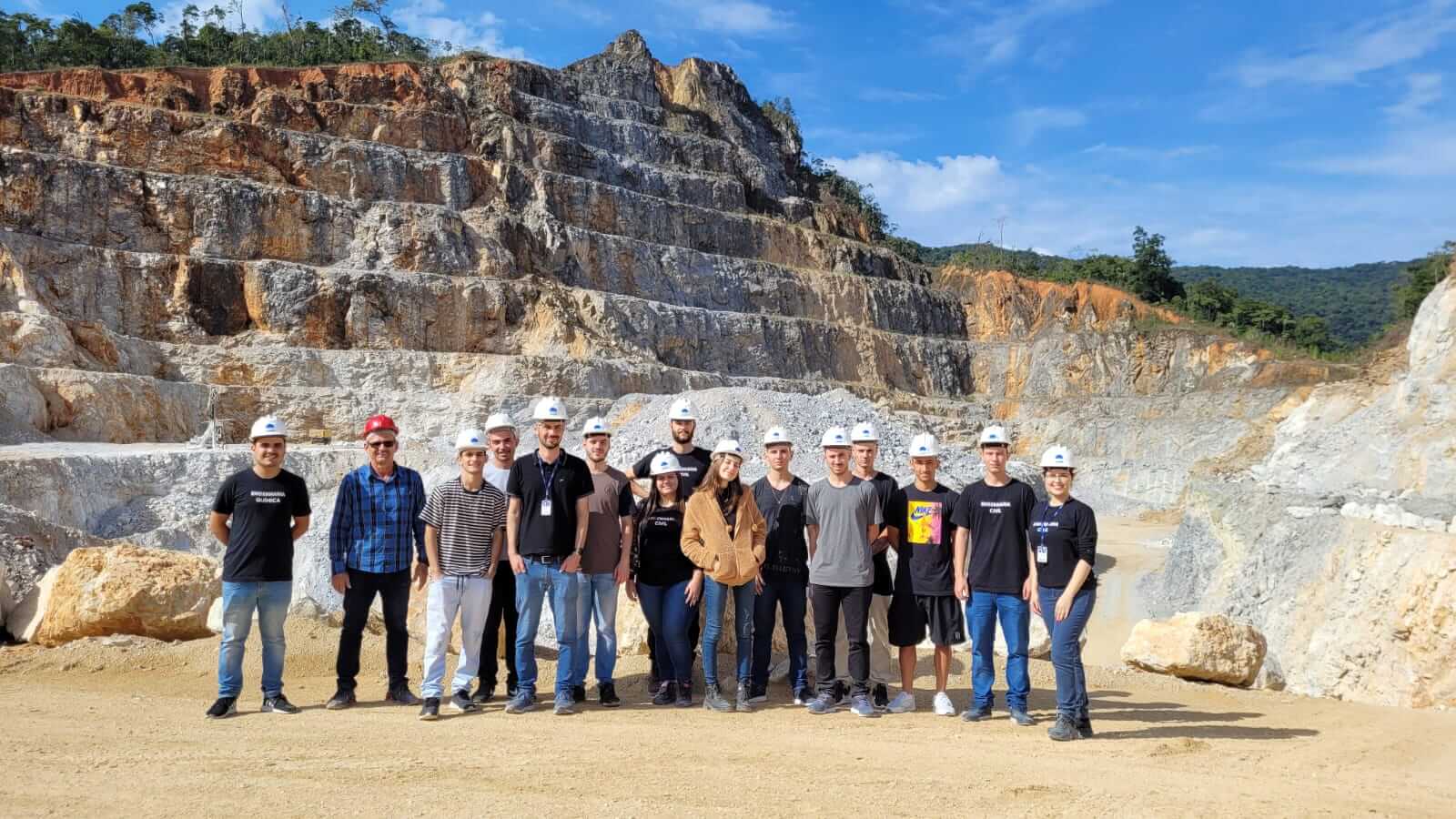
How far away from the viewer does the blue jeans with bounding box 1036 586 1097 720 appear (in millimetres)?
6066

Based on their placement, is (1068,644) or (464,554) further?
(464,554)

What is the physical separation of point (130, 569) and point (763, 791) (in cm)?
604

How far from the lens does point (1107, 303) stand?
57875 mm

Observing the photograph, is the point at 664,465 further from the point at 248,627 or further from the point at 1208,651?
the point at 1208,651

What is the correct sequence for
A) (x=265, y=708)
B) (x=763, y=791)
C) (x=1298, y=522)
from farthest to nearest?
(x=1298, y=522) < (x=265, y=708) < (x=763, y=791)

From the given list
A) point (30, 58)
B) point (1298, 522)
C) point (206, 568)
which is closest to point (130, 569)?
point (206, 568)

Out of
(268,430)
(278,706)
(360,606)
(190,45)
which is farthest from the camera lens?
(190,45)

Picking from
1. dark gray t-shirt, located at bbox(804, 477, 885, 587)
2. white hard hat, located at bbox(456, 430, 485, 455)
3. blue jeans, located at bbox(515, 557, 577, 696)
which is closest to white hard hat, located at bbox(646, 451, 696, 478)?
blue jeans, located at bbox(515, 557, 577, 696)

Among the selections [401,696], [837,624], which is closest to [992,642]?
[837,624]

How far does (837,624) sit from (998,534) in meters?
1.21

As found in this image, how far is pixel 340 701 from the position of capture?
6535 millimetres

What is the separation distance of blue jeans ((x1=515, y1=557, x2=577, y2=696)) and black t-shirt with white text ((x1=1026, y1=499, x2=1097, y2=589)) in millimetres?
2927

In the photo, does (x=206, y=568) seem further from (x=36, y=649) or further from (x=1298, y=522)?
(x=1298, y=522)

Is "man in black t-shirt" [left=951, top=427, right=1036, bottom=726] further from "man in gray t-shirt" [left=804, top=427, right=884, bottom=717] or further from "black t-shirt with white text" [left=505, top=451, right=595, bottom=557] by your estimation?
"black t-shirt with white text" [left=505, top=451, right=595, bottom=557]
